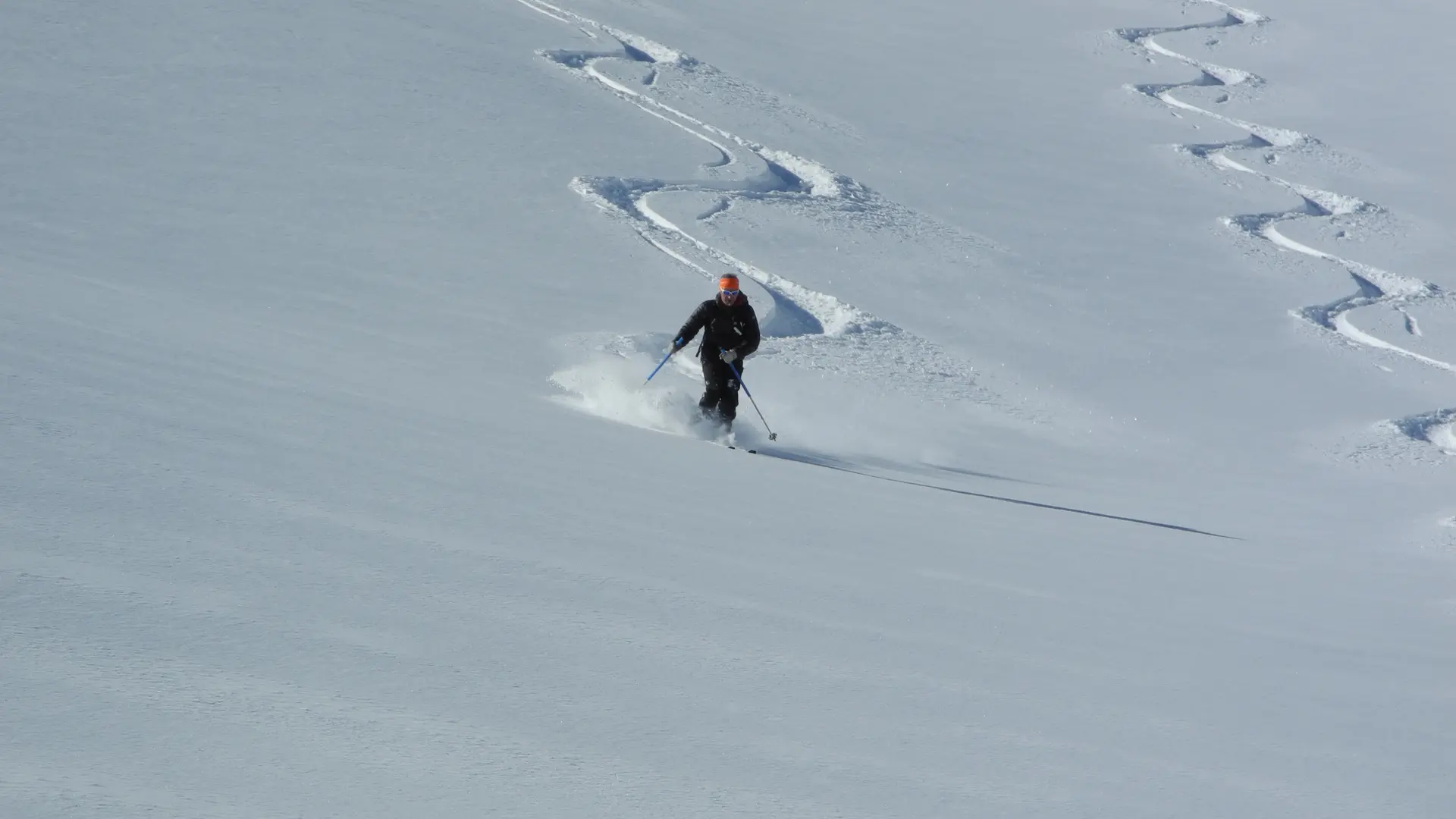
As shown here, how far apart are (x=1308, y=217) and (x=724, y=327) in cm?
1216

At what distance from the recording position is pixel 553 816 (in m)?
2.60

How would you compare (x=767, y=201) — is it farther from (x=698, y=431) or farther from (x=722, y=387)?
(x=698, y=431)

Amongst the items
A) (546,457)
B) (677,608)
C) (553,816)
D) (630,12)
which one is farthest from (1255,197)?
(553,816)

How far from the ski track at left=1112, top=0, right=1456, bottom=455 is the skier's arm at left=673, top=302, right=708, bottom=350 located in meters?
7.29

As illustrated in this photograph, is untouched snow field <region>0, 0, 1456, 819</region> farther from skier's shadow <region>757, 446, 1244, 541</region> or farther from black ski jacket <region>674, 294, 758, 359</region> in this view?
black ski jacket <region>674, 294, 758, 359</region>

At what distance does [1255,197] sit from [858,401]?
1030 centimetres

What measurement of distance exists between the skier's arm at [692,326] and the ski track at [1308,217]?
729 cm

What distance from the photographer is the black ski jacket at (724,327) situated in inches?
374

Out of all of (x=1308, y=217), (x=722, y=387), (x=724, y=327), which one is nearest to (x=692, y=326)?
(x=724, y=327)

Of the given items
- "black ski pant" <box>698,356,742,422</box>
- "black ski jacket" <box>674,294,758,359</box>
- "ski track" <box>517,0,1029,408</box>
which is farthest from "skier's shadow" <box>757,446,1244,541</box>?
"ski track" <box>517,0,1029,408</box>

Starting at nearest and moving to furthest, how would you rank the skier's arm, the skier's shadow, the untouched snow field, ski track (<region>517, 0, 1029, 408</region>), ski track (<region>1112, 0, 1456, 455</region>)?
1. the untouched snow field
2. the skier's shadow
3. the skier's arm
4. ski track (<region>517, 0, 1029, 408</region>)
5. ski track (<region>1112, 0, 1456, 455</region>)

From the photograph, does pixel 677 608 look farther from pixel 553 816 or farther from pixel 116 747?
pixel 116 747

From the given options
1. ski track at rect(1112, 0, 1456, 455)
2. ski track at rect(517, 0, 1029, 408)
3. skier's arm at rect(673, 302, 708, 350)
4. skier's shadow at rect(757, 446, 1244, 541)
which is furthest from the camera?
ski track at rect(1112, 0, 1456, 455)

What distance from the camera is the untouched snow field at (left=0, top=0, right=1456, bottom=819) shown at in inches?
119
